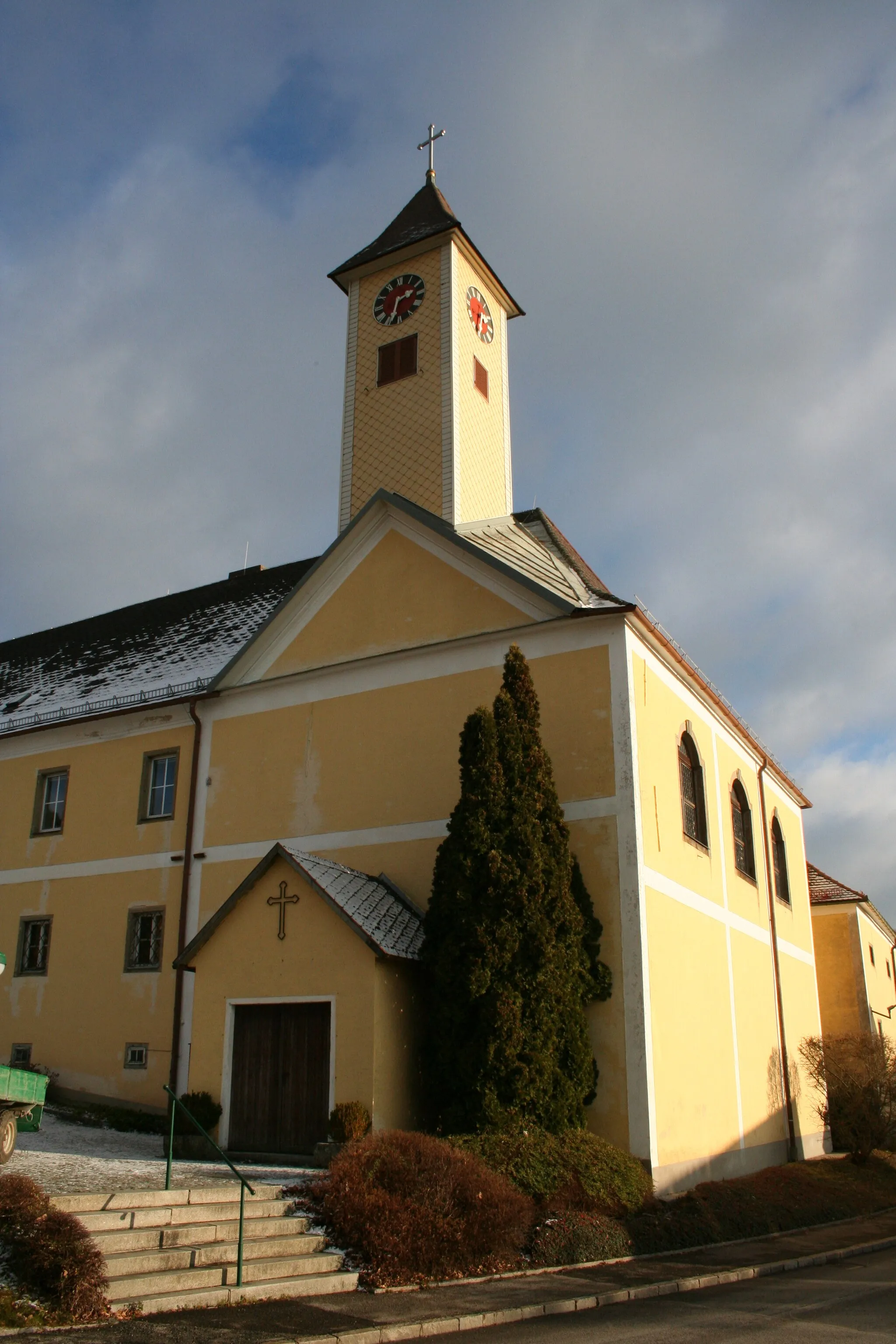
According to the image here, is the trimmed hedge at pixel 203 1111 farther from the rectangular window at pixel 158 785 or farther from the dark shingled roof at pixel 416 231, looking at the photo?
the dark shingled roof at pixel 416 231

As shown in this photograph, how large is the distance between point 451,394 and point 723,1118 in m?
13.4

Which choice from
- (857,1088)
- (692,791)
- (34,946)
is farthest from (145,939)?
(857,1088)

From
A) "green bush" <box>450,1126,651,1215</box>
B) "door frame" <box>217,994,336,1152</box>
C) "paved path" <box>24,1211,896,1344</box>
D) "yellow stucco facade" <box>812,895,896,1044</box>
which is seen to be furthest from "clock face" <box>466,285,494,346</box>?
"yellow stucco facade" <box>812,895,896,1044</box>

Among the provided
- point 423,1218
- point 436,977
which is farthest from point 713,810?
point 423,1218

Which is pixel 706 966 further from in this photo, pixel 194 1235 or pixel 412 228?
pixel 412 228

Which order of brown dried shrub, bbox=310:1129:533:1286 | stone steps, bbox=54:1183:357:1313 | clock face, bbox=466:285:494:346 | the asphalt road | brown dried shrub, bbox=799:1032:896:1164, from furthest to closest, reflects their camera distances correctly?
brown dried shrub, bbox=799:1032:896:1164 → clock face, bbox=466:285:494:346 → brown dried shrub, bbox=310:1129:533:1286 → stone steps, bbox=54:1183:357:1313 → the asphalt road

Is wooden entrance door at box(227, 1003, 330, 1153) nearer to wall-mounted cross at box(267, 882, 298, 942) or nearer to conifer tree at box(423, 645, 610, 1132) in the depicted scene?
wall-mounted cross at box(267, 882, 298, 942)

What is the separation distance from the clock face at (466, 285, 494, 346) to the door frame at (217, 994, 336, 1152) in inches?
540

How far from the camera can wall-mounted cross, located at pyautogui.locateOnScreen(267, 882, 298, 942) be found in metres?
15.6

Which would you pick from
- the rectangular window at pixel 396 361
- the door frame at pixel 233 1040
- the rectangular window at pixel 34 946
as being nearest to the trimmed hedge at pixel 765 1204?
the door frame at pixel 233 1040

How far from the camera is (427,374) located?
70.4 ft

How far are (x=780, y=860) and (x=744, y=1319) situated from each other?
17.1 metres

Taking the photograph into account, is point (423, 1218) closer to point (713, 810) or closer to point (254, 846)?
point (254, 846)

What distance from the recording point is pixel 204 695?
20500 mm
